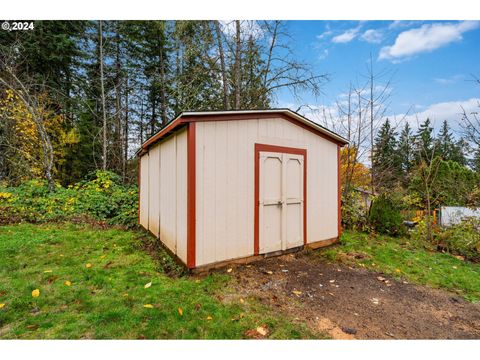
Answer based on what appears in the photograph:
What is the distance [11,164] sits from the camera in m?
9.12

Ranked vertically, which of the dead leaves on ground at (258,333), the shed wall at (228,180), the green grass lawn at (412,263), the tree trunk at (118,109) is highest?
the tree trunk at (118,109)

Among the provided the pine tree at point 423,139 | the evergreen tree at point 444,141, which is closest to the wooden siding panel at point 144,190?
the pine tree at point 423,139

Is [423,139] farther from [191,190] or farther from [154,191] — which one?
[154,191]

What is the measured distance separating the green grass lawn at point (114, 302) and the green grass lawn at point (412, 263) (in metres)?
2.61

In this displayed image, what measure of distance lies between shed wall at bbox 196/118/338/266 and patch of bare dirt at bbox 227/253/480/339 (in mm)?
492

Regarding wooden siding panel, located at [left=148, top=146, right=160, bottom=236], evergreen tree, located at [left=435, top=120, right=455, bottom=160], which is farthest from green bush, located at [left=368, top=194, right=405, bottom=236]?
wooden siding panel, located at [left=148, top=146, right=160, bottom=236]

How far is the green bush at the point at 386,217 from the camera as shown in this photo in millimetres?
6328

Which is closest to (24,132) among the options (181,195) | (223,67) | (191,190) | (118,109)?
(118,109)

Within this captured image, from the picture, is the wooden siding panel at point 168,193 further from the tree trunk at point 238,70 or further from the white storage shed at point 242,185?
the tree trunk at point 238,70

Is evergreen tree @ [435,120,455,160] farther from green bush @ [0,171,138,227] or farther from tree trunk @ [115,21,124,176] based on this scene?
tree trunk @ [115,21,124,176]

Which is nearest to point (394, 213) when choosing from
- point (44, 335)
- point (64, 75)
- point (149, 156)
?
point (149, 156)

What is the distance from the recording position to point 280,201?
4.32 metres

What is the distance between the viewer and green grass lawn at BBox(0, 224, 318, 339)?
220 cm
